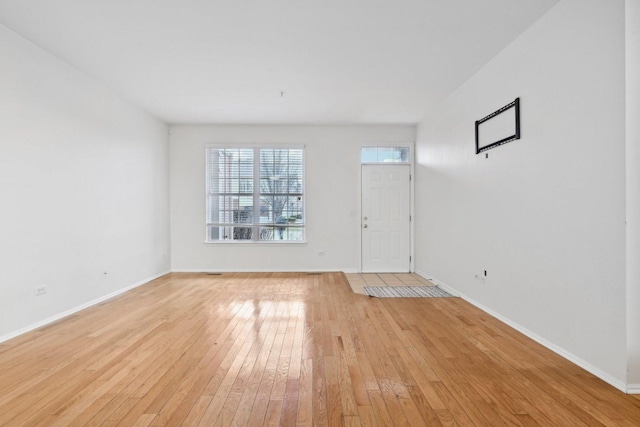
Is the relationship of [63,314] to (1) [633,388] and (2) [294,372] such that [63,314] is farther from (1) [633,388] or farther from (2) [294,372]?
(1) [633,388]

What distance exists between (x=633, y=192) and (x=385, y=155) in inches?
184

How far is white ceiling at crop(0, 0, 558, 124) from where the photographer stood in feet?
9.26

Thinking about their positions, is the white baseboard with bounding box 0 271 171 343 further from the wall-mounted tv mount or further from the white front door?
the wall-mounted tv mount

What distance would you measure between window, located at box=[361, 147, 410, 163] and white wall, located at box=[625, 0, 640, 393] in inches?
177

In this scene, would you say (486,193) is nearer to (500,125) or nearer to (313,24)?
(500,125)

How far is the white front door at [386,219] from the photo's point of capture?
655 centimetres

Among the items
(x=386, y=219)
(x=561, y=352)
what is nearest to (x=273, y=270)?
(x=386, y=219)

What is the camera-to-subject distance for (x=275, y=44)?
3391mm

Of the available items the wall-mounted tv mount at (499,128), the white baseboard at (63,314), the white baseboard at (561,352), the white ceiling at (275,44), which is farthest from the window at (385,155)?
the white baseboard at (63,314)

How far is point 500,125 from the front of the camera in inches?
141

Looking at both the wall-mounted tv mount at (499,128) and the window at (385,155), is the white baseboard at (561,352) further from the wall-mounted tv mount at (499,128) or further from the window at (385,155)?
the window at (385,155)

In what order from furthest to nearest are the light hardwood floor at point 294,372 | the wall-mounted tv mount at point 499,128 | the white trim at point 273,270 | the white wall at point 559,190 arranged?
the white trim at point 273,270 → the wall-mounted tv mount at point 499,128 → the white wall at point 559,190 → the light hardwood floor at point 294,372

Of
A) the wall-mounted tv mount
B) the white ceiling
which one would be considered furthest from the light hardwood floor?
the white ceiling

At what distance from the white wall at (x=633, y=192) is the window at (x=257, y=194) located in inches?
197
